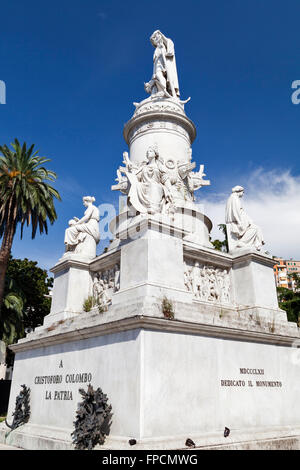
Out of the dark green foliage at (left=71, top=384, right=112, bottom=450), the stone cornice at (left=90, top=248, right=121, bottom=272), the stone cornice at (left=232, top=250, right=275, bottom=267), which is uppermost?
the stone cornice at (left=232, top=250, right=275, bottom=267)

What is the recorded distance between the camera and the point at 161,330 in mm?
7633

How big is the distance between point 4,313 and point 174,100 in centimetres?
1737

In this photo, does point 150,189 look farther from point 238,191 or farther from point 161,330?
point 161,330

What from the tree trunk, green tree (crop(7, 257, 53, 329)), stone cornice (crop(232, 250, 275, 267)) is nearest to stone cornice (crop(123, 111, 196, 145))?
stone cornice (crop(232, 250, 275, 267))

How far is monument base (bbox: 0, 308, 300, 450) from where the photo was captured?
7.17m

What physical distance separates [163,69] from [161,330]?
13.2 meters

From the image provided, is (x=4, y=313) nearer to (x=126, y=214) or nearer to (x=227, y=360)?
(x=126, y=214)

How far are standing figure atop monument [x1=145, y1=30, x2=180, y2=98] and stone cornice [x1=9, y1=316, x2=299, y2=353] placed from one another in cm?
1091

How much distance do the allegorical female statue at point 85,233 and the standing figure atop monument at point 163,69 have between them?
694 cm

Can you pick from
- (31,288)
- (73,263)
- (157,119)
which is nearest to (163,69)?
(157,119)

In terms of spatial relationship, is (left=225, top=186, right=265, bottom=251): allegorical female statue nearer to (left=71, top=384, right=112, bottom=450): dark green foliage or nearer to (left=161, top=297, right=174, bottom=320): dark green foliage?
(left=161, top=297, right=174, bottom=320): dark green foliage

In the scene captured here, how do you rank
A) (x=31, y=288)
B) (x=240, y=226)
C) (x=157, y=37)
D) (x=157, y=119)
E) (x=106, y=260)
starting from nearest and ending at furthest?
(x=106, y=260) < (x=240, y=226) < (x=157, y=119) < (x=157, y=37) < (x=31, y=288)

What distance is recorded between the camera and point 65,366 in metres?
9.44

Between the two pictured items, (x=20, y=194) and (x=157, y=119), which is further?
(x=20, y=194)
